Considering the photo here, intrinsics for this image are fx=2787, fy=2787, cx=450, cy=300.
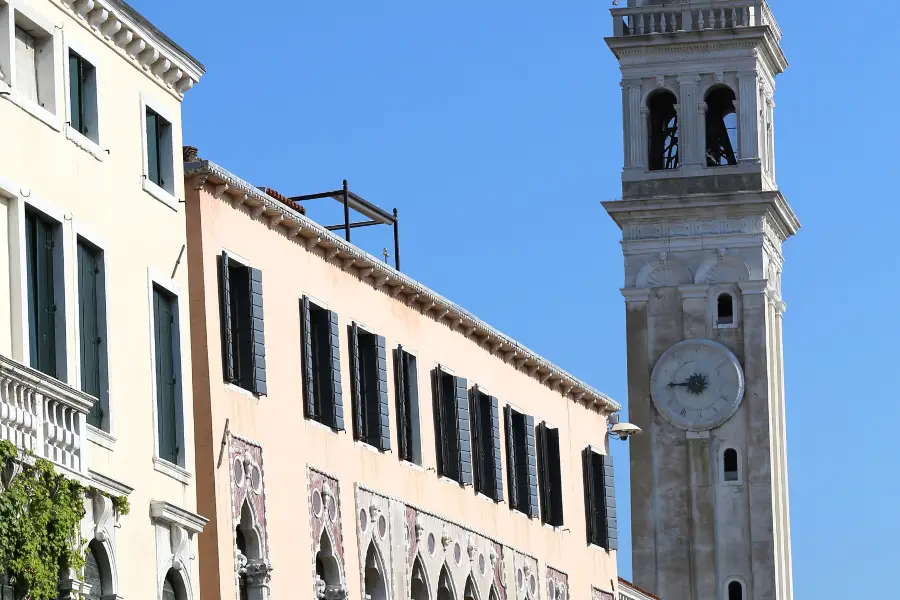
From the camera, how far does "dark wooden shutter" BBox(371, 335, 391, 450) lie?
4547 cm

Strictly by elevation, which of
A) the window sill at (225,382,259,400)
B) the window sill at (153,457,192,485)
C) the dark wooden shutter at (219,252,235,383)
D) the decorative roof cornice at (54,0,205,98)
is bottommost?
the window sill at (153,457,192,485)

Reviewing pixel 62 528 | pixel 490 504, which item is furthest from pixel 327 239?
pixel 62 528

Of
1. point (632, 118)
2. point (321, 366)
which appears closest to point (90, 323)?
point (321, 366)

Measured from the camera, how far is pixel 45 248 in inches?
1299

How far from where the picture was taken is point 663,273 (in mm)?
95188

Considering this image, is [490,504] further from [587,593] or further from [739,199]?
[739,199]

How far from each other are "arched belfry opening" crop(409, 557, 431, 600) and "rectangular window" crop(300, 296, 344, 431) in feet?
15.1

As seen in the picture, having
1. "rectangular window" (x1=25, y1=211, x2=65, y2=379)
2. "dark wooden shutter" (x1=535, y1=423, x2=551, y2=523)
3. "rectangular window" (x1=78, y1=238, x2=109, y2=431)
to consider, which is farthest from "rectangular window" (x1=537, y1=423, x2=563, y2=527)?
"rectangular window" (x1=25, y1=211, x2=65, y2=379)

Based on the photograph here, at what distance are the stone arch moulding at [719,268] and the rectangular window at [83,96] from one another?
60.6 metres

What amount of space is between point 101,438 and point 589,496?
25.0 metres

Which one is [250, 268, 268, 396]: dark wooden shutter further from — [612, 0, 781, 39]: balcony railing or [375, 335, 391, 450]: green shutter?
[612, 0, 781, 39]: balcony railing

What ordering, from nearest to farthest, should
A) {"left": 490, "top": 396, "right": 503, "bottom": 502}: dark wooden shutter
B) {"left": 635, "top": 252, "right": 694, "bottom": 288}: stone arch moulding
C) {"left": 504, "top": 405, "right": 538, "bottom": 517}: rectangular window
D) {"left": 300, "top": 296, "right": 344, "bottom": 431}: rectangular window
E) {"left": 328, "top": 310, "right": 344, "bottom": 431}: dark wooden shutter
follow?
1. {"left": 300, "top": 296, "right": 344, "bottom": 431}: rectangular window
2. {"left": 328, "top": 310, "right": 344, "bottom": 431}: dark wooden shutter
3. {"left": 490, "top": 396, "right": 503, "bottom": 502}: dark wooden shutter
4. {"left": 504, "top": 405, "right": 538, "bottom": 517}: rectangular window
5. {"left": 635, "top": 252, "right": 694, "bottom": 288}: stone arch moulding

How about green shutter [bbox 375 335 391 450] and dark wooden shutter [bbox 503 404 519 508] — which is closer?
green shutter [bbox 375 335 391 450]

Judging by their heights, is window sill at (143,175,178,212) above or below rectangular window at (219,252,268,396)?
above
